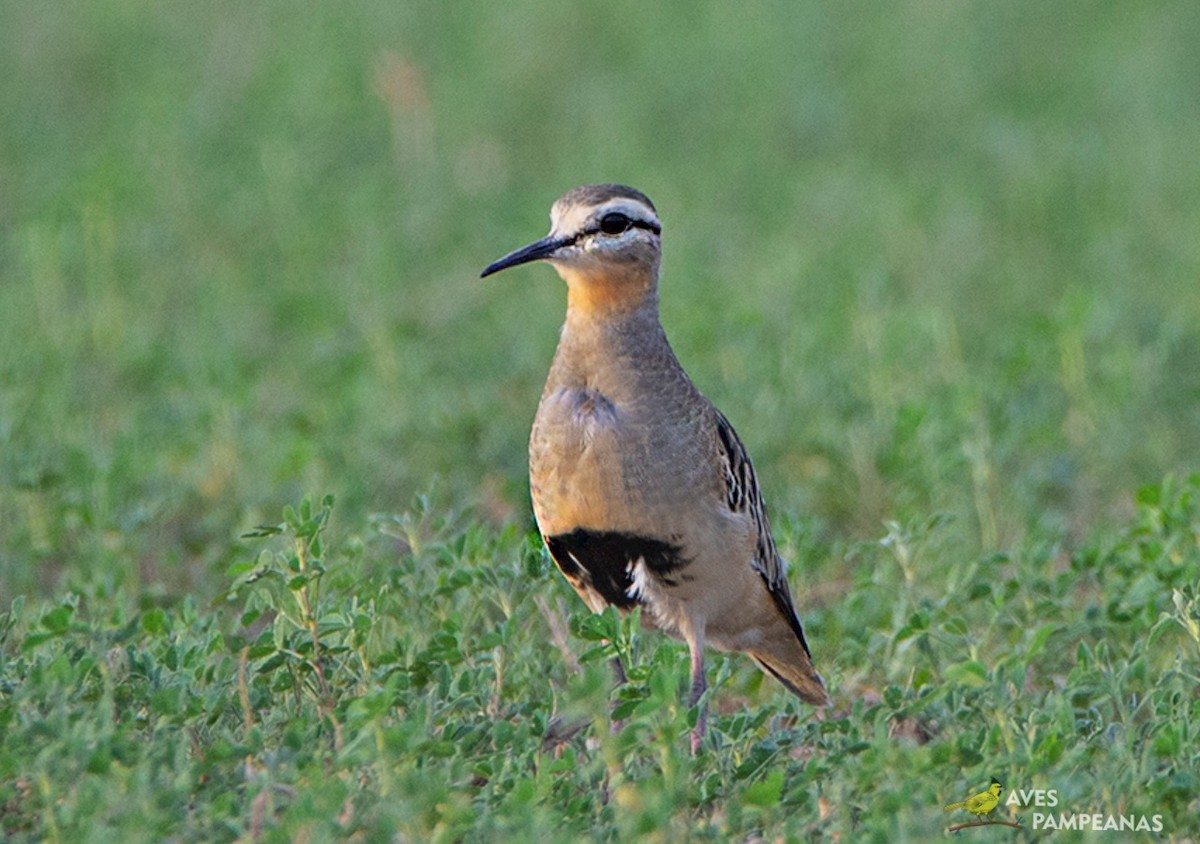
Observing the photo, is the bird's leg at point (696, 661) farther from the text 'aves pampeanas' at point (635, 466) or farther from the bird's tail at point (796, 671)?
the bird's tail at point (796, 671)

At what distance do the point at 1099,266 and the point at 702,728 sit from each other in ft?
23.9

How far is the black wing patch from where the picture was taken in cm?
606

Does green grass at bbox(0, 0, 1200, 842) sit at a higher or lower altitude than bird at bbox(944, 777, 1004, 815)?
higher

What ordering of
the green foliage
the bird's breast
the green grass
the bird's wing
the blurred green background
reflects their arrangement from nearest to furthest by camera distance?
the green foliage
the green grass
the bird's breast
the bird's wing
the blurred green background

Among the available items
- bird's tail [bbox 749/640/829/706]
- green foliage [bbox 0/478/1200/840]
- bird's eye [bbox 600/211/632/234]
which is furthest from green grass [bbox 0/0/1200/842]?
bird's eye [bbox 600/211/632/234]

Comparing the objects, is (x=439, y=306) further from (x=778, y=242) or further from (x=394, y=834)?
(x=394, y=834)

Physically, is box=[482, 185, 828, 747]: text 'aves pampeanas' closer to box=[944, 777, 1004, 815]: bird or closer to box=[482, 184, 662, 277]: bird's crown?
box=[482, 184, 662, 277]: bird's crown

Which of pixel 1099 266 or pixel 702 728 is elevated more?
pixel 1099 266

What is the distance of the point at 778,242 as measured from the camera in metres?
11.9

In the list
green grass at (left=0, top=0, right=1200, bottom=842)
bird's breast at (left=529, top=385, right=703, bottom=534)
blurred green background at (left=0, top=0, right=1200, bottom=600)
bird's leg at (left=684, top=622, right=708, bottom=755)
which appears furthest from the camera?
blurred green background at (left=0, top=0, right=1200, bottom=600)

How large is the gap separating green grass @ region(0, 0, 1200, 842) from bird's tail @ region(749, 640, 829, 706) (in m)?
0.13

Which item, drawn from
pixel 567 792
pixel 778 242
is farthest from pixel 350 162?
pixel 567 792

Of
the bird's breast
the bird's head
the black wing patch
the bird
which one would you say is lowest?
the bird

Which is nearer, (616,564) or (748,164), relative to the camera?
(616,564)
